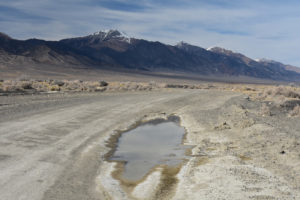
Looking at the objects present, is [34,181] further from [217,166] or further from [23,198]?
[217,166]

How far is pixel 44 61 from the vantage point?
15300 centimetres

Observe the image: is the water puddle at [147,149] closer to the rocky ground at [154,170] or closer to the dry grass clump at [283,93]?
the rocky ground at [154,170]

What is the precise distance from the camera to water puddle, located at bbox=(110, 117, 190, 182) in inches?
389

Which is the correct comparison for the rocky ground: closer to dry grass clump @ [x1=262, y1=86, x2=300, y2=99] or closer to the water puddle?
the water puddle

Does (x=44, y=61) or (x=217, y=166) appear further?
(x=44, y=61)

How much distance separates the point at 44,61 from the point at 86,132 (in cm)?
14461

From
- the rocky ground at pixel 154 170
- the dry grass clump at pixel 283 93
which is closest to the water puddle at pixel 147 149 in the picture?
the rocky ground at pixel 154 170

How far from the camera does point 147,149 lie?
12.4 metres

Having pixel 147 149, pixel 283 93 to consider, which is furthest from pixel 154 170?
pixel 283 93

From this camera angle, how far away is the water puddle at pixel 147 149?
9.88m

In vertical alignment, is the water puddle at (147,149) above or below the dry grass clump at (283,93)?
below

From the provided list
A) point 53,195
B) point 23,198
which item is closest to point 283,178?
point 53,195

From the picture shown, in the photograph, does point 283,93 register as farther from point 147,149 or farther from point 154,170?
point 154,170

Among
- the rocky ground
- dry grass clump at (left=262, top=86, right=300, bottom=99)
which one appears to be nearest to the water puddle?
the rocky ground
